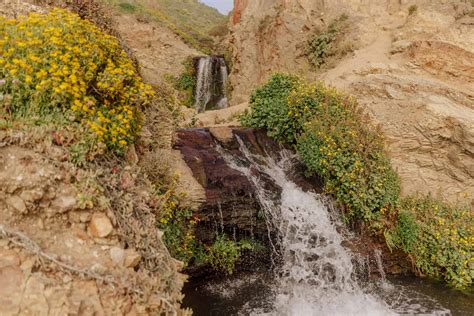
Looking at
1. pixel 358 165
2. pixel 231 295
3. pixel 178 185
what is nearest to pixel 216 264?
pixel 231 295

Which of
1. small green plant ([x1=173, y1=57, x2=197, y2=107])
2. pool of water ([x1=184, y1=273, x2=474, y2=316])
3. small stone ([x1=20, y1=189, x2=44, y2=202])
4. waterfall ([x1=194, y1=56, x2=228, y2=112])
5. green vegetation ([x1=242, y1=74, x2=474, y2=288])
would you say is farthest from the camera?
small green plant ([x1=173, y1=57, x2=197, y2=107])

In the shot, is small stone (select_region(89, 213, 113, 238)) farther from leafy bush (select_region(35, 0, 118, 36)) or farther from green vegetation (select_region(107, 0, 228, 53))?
green vegetation (select_region(107, 0, 228, 53))

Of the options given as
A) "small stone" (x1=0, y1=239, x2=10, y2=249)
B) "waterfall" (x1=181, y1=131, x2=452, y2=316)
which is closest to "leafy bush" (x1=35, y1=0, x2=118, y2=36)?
"waterfall" (x1=181, y1=131, x2=452, y2=316)

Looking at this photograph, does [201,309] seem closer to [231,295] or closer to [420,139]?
[231,295]

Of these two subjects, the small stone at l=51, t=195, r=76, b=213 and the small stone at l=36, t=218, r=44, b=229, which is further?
the small stone at l=51, t=195, r=76, b=213

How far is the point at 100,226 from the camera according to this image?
154 inches

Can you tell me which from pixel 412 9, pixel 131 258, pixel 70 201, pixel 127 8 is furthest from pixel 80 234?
pixel 127 8

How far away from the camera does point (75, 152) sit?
4.29 metres

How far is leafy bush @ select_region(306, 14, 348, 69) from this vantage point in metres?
13.7

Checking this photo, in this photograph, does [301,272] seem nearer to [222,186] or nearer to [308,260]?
[308,260]

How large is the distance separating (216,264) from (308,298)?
5.29ft

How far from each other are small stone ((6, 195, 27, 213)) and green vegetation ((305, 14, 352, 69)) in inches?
451

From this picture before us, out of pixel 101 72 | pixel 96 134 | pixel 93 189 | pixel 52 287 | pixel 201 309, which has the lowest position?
pixel 201 309

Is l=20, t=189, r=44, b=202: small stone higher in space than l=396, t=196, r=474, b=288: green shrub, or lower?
higher
